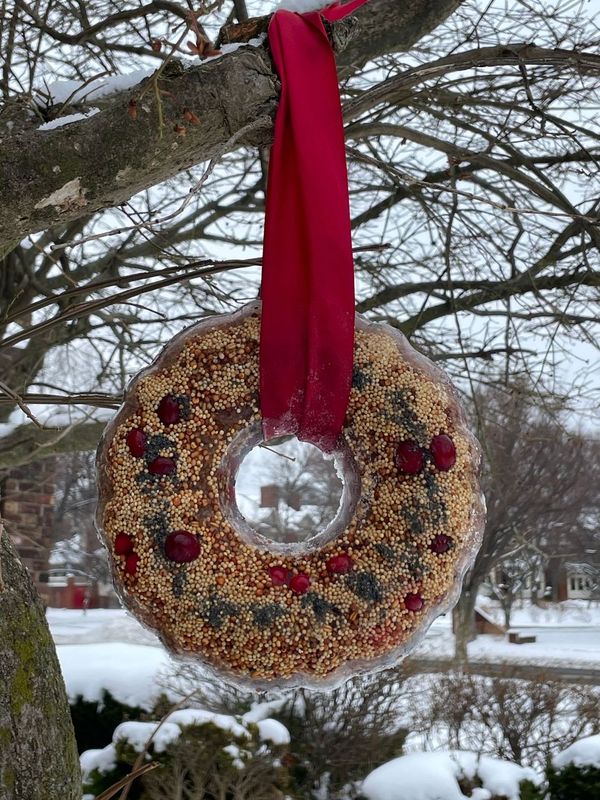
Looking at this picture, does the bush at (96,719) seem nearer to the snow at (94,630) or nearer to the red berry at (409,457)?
the red berry at (409,457)

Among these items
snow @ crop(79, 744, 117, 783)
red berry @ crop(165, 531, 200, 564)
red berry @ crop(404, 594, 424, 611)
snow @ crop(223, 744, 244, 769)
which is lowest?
snow @ crop(79, 744, 117, 783)

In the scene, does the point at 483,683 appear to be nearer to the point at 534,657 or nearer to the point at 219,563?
the point at 219,563

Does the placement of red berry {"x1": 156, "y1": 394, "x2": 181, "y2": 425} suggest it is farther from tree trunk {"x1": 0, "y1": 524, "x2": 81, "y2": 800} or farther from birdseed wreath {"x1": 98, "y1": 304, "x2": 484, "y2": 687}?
tree trunk {"x1": 0, "y1": 524, "x2": 81, "y2": 800}

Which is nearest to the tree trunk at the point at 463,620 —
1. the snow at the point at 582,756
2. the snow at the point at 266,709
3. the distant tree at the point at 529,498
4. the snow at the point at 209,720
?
the distant tree at the point at 529,498

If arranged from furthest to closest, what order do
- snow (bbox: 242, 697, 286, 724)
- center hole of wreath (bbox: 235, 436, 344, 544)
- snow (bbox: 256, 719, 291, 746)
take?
center hole of wreath (bbox: 235, 436, 344, 544) → snow (bbox: 242, 697, 286, 724) → snow (bbox: 256, 719, 291, 746)

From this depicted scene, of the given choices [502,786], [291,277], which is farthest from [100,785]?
[291,277]

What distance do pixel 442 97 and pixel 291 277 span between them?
2.49 m

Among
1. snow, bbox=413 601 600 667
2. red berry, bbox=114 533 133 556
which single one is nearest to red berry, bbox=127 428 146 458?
red berry, bbox=114 533 133 556

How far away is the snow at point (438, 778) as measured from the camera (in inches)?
184

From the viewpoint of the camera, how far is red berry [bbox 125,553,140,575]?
3.97 ft

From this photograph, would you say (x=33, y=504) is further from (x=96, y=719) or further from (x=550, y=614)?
(x=550, y=614)

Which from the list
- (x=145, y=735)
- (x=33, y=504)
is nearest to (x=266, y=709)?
(x=145, y=735)

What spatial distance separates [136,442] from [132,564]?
0.17 metres

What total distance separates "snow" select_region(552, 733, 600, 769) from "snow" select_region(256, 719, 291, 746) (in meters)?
1.62
